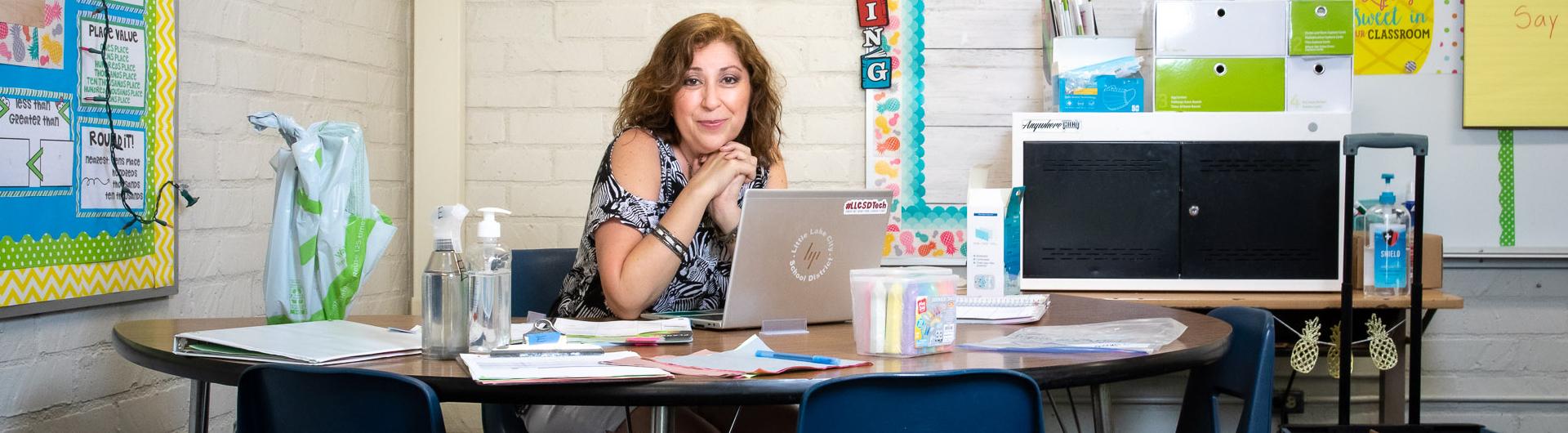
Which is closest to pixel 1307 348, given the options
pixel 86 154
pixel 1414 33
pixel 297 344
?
pixel 1414 33

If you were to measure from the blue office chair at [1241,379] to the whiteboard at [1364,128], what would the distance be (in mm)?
1377

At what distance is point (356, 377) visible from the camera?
112 cm

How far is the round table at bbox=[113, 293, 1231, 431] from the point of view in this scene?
1114mm

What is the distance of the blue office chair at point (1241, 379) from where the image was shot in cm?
149

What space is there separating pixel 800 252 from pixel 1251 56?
156 centimetres

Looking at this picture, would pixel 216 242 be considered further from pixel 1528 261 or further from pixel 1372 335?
pixel 1528 261

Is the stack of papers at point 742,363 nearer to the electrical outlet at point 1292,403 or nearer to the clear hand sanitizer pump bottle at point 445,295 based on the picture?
the clear hand sanitizer pump bottle at point 445,295

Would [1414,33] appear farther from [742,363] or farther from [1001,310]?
[742,363]

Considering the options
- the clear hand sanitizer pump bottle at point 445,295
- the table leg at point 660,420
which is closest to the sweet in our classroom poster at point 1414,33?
the table leg at point 660,420

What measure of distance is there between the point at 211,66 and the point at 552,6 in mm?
1005

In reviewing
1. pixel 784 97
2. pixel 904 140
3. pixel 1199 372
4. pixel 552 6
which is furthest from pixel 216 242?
pixel 1199 372

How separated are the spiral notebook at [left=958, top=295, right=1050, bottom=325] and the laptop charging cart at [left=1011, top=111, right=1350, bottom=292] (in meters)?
0.88

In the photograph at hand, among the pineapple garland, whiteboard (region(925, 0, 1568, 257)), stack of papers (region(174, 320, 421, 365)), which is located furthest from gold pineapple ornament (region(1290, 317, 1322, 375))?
stack of papers (region(174, 320, 421, 365))

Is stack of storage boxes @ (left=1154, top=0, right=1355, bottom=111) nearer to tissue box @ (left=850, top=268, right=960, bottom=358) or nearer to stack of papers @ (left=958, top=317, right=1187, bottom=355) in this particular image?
stack of papers @ (left=958, top=317, right=1187, bottom=355)
